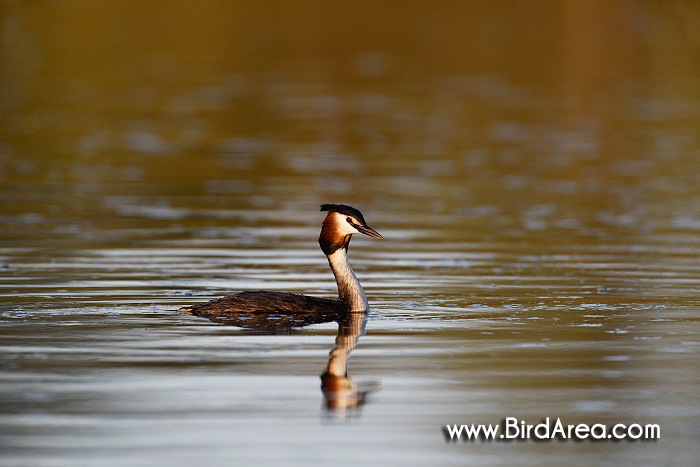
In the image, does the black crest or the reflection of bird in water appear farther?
the black crest

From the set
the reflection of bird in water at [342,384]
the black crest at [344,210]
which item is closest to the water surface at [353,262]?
the reflection of bird in water at [342,384]

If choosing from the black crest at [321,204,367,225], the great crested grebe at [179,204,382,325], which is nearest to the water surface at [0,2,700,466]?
the great crested grebe at [179,204,382,325]

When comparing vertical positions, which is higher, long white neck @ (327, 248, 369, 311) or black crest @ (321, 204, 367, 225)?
black crest @ (321, 204, 367, 225)

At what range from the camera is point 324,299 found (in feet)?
43.5

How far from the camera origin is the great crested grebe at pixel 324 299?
1264cm

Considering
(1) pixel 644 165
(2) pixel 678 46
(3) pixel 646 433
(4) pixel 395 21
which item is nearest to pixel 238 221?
(1) pixel 644 165

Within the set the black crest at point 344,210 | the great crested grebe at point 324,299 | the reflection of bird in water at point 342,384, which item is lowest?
the reflection of bird in water at point 342,384

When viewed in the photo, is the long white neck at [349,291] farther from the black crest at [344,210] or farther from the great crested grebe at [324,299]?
the black crest at [344,210]

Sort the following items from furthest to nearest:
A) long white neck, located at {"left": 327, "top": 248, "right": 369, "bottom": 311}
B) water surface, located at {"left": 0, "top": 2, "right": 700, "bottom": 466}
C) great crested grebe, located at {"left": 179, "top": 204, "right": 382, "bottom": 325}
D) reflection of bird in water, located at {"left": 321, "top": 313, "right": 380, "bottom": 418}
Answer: long white neck, located at {"left": 327, "top": 248, "right": 369, "bottom": 311} → great crested grebe, located at {"left": 179, "top": 204, "right": 382, "bottom": 325} → reflection of bird in water, located at {"left": 321, "top": 313, "right": 380, "bottom": 418} → water surface, located at {"left": 0, "top": 2, "right": 700, "bottom": 466}

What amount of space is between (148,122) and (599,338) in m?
21.6

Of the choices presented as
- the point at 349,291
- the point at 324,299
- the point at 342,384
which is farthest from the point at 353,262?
the point at 342,384

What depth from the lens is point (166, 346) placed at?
11438mm

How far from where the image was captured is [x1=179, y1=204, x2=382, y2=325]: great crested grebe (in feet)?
41.5

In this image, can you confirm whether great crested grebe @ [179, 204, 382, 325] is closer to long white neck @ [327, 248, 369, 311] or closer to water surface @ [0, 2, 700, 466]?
long white neck @ [327, 248, 369, 311]
